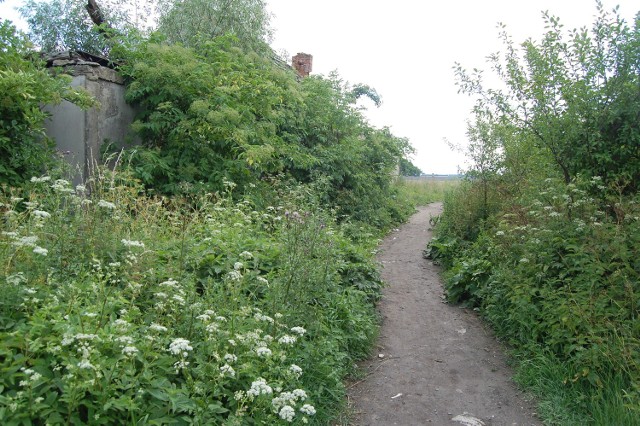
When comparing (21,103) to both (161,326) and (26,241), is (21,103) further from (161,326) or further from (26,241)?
(161,326)

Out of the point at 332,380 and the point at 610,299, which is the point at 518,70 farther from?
the point at 332,380

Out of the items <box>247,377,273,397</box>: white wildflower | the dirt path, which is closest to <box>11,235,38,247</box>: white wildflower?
<box>247,377,273,397</box>: white wildflower

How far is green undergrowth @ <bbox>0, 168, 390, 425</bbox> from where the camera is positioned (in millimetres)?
2799

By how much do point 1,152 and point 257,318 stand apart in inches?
200

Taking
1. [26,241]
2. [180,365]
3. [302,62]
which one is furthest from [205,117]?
[302,62]

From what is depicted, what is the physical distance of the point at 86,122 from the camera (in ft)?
26.8

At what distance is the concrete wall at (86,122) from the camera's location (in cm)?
815

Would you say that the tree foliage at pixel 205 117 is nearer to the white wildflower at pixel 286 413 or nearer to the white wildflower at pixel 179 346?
the white wildflower at pixel 179 346

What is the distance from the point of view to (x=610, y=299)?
4.68 m

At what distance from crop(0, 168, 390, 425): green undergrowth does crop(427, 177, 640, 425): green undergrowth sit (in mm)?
1859

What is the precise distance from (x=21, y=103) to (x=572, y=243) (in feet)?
23.3

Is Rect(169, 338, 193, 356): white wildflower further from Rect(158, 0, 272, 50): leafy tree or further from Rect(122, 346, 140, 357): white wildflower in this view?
Rect(158, 0, 272, 50): leafy tree

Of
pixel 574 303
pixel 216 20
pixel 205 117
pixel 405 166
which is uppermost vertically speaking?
pixel 216 20

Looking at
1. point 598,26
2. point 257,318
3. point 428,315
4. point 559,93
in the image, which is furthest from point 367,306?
point 598,26
